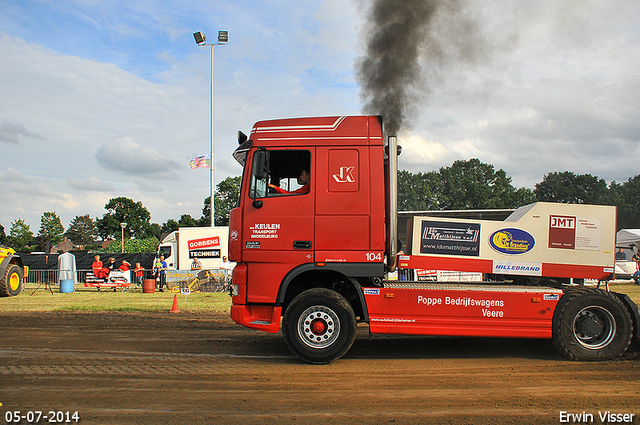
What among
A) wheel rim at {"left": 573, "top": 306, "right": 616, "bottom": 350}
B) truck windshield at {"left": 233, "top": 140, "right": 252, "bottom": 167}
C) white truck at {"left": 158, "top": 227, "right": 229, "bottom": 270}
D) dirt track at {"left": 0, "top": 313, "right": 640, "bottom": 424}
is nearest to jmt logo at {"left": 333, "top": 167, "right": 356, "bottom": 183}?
truck windshield at {"left": 233, "top": 140, "right": 252, "bottom": 167}

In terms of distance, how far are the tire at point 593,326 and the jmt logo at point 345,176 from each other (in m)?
3.54

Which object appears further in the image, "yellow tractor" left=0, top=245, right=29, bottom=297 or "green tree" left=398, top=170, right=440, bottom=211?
"green tree" left=398, top=170, right=440, bottom=211

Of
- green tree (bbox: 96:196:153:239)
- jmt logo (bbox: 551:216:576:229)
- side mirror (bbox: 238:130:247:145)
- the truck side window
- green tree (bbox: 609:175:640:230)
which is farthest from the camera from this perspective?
green tree (bbox: 96:196:153:239)

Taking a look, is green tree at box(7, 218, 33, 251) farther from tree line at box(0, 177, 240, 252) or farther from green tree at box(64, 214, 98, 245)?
green tree at box(64, 214, 98, 245)

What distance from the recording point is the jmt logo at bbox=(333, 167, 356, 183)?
19.6ft

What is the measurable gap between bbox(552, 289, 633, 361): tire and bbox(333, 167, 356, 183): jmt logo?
11.6 feet

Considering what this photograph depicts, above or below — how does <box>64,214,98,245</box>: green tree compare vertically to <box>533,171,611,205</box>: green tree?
below

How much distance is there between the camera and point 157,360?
607 centimetres

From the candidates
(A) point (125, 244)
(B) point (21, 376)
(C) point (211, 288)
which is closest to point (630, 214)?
(C) point (211, 288)

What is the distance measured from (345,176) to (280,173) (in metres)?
1.06

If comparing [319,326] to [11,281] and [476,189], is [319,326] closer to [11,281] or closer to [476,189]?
[11,281]

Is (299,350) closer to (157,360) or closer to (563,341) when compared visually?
(157,360)

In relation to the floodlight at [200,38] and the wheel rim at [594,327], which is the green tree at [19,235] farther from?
the wheel rim at [594,327]

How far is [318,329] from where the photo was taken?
5.84 meters
